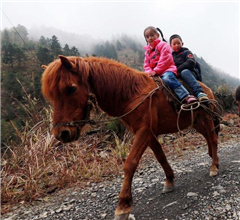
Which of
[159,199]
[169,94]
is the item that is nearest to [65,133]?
[169,94]

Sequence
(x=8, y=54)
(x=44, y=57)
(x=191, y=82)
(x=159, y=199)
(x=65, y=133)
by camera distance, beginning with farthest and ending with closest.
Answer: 1. (x=8, y=54)
2. (x=44, y=57)
3. (x=191, y=82)
4. (x=159, y=199)
5. (x=65, y=133)

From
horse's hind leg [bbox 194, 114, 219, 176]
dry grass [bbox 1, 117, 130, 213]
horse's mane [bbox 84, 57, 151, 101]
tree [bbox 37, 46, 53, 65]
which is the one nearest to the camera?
horse's mane [bbox 84, 57, 151, 101]

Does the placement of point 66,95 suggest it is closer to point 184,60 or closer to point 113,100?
point 113,100

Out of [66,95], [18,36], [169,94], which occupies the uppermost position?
[18,36]

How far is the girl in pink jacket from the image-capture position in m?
3.05

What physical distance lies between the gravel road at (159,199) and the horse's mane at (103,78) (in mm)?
1620

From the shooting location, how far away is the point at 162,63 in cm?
314

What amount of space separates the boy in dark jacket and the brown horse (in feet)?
1.76

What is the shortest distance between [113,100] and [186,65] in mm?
1724

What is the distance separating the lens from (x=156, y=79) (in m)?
3.00

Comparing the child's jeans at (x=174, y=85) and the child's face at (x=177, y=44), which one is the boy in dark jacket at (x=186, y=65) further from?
the child's jeans at (x=174, y=85)

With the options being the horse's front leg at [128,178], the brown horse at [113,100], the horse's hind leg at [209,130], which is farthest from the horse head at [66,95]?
the horse's hind leg at [209,130]

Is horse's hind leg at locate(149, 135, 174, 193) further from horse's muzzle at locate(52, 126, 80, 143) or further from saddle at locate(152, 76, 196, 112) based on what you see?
horse's muzzle at locate(52, 126, 80, 143)

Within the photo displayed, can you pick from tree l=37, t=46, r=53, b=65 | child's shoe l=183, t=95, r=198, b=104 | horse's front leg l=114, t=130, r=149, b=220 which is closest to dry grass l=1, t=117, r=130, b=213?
horse's front leg l=114, t=130, r=149, b=220
